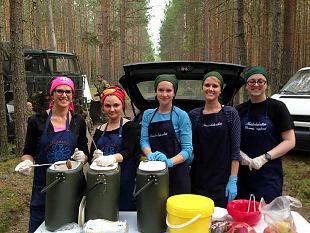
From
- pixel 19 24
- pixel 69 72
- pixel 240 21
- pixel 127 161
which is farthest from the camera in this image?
pixel 69 72

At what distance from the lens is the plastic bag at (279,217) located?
6.64 ft

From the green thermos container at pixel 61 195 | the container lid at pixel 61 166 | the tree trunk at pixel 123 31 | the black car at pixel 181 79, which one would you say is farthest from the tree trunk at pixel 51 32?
the green thermos container at pixel 61 195

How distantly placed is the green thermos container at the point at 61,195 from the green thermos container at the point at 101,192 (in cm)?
8

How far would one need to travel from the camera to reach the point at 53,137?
270 cm

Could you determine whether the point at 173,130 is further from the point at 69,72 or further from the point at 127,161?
the point at 69,72

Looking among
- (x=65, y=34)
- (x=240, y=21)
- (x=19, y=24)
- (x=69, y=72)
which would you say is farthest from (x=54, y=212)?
(x=65, y=34)

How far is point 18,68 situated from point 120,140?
507 centimetres

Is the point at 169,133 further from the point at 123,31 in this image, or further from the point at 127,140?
the point at 123,31

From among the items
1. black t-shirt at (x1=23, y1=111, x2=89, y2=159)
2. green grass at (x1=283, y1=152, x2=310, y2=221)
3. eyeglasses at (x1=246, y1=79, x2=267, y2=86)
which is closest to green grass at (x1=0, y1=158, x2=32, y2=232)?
black t-shirt at (x1=23, y1=111, x2=89, y2=159)

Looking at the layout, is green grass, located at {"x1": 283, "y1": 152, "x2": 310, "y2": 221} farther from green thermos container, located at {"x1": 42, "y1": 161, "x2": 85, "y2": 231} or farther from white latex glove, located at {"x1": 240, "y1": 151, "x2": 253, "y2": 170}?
green thermos container, located at {"x1": 42, "y1": 161, "x2": 85, "y2": 231}

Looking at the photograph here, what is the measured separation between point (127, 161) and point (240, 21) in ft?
28.7

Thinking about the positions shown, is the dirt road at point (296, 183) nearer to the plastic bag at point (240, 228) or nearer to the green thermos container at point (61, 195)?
the green thermos container at point (61, 195)

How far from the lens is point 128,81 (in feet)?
12.7

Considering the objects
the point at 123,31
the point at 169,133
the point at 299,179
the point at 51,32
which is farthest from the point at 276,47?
the point at 123,31
